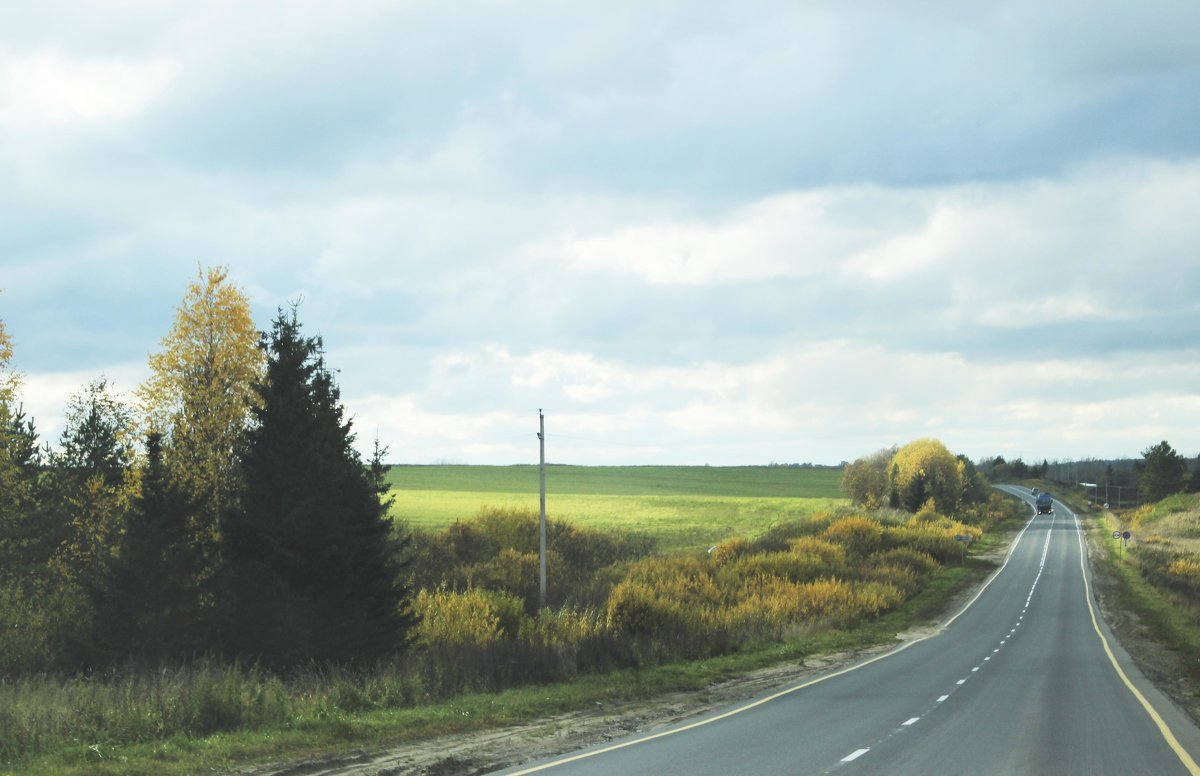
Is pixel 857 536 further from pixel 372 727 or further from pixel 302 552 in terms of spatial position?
pixel 372 727

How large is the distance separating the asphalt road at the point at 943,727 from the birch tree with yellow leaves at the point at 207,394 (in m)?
22.3

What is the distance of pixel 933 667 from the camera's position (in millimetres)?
30125

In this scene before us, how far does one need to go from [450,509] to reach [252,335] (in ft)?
217

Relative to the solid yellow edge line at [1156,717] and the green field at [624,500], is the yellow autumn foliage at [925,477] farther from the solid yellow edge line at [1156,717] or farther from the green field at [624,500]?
the solid yellow edge line at [1156,717]

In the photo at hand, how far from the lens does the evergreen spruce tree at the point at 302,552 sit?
27.2 meters

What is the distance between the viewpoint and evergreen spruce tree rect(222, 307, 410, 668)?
89.2ft

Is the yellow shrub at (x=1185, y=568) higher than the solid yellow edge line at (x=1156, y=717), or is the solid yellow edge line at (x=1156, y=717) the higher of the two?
the solid yellow edge line at (x=1156, y=717)

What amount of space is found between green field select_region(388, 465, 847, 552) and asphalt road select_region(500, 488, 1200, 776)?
5354 cm

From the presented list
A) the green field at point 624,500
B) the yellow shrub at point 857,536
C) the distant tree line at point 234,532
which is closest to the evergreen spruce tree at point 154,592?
the distant tree line at point 234,532

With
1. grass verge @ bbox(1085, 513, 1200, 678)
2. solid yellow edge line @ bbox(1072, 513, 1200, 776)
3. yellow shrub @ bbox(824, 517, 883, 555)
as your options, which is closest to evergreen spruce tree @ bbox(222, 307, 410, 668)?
solid yellow edge line @ bbox(1072, 513, 1200, 776)

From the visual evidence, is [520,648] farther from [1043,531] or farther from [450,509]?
[1043,531]

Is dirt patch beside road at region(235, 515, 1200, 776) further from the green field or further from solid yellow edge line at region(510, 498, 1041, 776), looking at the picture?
the green field

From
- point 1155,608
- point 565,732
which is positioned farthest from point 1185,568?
point 565,732

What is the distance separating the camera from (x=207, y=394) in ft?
123
